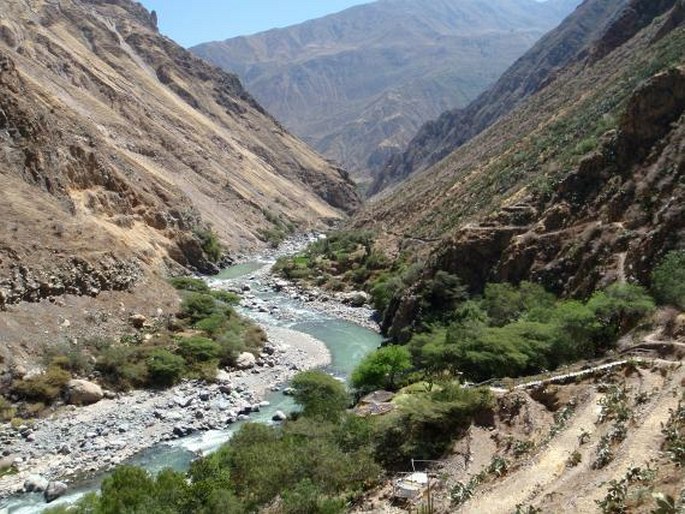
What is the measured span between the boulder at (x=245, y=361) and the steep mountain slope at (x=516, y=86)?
12833 centimetres

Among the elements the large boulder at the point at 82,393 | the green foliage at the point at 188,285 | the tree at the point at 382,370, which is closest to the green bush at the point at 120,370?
the large boulder at the point at 82,393

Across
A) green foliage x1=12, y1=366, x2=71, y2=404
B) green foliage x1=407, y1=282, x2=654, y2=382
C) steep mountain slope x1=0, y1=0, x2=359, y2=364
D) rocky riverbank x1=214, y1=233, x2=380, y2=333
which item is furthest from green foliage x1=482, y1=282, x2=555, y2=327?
green foliage x1=12, y1=366, x2=71, y2=404

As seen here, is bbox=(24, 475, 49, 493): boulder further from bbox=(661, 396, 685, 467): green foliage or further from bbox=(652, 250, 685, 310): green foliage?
bbox=(652, 250, 685, 310): green foliage

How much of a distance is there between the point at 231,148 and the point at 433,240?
227ft

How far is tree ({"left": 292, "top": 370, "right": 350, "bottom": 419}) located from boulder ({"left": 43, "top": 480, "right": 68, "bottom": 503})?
29.2 ft

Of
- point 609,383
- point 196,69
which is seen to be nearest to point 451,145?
point 196,69

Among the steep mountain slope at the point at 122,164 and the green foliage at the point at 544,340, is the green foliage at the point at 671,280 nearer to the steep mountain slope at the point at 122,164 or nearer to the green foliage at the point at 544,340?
the green foliage at the point at 544,340

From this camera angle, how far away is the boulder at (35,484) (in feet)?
72.9

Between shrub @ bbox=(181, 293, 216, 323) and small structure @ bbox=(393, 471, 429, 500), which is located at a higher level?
small structure @ bbox=(393, 471, 429, 500)

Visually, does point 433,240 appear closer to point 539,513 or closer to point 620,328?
point 620,328

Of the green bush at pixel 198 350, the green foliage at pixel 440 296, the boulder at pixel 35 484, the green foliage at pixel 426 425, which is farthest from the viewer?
the green foliage at pixel 440 296

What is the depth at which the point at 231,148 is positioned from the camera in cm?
11738

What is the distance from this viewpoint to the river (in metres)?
22.4

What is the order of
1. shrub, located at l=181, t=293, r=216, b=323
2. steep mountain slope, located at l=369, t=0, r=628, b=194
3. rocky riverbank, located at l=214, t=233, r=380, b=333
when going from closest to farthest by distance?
shrub, located at l=181, t=293, r=216, b=323 < rocky riverbank, located at l=214, t=233, r=380, b=333 < steep mountain slope, located at l=369, t=0, r=628, b=194
